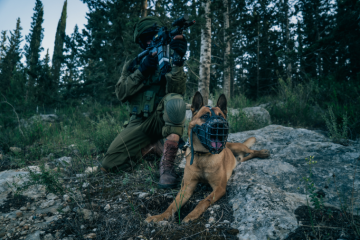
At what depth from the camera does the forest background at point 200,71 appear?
4492mm

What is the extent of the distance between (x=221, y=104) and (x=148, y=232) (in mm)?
1402

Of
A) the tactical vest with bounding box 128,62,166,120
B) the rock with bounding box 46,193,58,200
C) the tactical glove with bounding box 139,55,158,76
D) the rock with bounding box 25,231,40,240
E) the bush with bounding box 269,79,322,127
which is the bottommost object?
the rock with bounding box 25,231,40,240

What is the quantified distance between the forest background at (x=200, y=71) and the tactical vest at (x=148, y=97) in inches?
48.3

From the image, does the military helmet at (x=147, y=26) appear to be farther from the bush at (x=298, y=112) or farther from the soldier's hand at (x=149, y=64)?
the bush at (x=298, y=112)

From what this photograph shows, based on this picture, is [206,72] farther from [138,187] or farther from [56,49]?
[56,49]

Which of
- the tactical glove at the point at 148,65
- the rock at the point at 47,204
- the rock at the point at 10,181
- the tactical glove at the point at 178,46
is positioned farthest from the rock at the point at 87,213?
the tactical glove at the point at 178,46

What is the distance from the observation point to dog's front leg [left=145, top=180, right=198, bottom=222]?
1.60 metres

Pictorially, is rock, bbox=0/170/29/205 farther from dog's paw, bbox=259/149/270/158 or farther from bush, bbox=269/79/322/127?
bush, bbox=269/79/322/127

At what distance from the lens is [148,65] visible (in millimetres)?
2756

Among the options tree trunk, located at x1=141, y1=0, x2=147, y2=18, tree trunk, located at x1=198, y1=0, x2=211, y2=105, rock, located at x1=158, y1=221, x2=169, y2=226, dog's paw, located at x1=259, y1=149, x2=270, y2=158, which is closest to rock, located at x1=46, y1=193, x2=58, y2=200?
rock, located at x1=158, y1=221, x2=169, y2=226

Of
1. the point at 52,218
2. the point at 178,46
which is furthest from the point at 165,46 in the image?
the point at 52,218

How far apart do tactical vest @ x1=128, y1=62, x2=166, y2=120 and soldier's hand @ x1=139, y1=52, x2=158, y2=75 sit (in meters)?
0.14

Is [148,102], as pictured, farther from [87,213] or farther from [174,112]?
[87,213]

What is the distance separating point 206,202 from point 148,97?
1.77 metres
